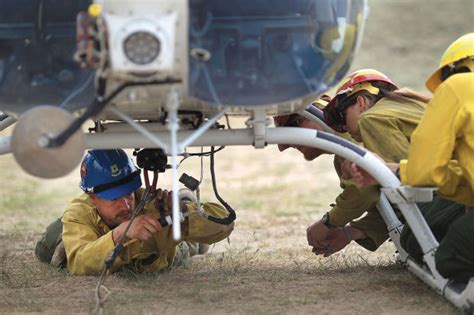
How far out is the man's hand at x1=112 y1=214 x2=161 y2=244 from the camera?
5328 mm

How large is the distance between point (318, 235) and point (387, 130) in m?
1.01

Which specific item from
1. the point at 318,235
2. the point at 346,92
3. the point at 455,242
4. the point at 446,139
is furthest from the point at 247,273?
the point at 446,139

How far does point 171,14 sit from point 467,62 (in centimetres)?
169

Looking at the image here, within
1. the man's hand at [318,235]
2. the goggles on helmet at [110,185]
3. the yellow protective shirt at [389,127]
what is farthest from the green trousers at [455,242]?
the goggles on helmet at [110,185]

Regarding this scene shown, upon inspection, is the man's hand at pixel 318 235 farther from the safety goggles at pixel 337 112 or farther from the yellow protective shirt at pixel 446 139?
the yellow protective shirt at pixel 446 139

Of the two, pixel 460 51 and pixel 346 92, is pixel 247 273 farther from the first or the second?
pixel 460 51

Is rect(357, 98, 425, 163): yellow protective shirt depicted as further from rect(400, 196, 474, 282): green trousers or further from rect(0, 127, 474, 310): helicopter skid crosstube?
rect(0, 127, 474, 310): helicopter skid crosstube

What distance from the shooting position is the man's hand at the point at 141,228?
5328 mm

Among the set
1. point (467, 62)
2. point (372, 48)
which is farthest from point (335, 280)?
point (372, 48)

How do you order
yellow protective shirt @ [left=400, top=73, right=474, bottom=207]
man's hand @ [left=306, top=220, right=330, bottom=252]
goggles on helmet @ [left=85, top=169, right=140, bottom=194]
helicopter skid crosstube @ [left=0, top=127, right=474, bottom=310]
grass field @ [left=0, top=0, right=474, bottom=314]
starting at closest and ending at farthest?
1. yellow protective shirt @ [left=400, top=73, right=474, bottom=207]
2. helicopter skid crosstube @ [left=0, top=127, right=474, bottom=310]
3. grass field @ [left=0, top=0, right=474, bottom=314]
4. goggles on helmet @ [left=85, top=169, right=140, bottom=194]
5. man's hand @ [left=306, top=220, right=330, bottom=252]

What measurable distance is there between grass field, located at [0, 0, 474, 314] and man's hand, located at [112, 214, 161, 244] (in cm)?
28

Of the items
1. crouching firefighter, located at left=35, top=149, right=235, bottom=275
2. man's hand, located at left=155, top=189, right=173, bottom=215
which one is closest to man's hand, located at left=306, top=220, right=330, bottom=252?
crouching firefighter, located at left=35, top=149, right=235, bottom=275

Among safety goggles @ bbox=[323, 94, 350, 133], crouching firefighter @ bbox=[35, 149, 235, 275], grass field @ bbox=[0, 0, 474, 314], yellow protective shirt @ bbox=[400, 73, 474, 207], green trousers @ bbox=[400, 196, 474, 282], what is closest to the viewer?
yellow protective shirt @ bbox=[400, 73, 474, 207]

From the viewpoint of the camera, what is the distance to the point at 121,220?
5859 mm
